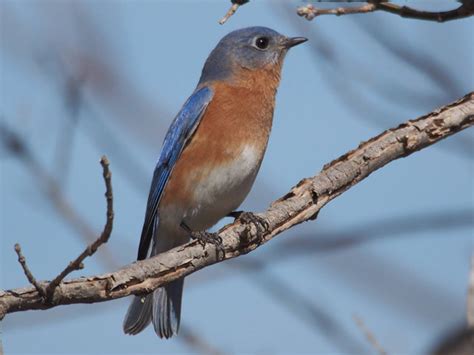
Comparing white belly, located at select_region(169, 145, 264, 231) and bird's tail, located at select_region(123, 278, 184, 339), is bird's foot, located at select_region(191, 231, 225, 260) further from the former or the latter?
bird's tail, located at select_region(123, 278, 184, 339)

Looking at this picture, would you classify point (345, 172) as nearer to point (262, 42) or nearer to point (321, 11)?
point (321, 11)

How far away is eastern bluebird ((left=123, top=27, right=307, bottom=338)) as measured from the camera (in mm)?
5996

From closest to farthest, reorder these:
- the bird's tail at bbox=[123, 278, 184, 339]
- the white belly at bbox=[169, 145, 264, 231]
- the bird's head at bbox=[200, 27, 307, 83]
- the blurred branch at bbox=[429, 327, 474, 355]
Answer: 1. the blurred branch at bbox=[429, 327, 474, 355]
2. the white belly at bbox=[169, 145, 264, 231]
3. the bird's tail at bbox=[123, 278, 184, 339]
4. the bird's head at bbox=[200, 27, 307, 83]

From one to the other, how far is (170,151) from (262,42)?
4.98 feet

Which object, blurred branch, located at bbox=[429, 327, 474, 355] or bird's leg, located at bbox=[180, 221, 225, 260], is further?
bird's leg, located at bbox=[180, 221, 225, 260]

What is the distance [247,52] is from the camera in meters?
7.06

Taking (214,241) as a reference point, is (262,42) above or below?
above

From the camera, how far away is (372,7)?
14.7 feet

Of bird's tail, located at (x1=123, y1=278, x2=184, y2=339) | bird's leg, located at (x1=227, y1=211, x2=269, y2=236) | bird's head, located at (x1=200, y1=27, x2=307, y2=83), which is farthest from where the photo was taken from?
bird's head, located at (x1=200, y1=27, x2=307, y2=83)

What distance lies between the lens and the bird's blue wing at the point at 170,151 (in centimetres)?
620

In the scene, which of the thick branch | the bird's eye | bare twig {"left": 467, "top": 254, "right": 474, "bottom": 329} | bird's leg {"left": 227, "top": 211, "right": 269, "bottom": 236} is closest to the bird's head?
the bird's eye

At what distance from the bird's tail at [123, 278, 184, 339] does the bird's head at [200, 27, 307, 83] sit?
1.88m

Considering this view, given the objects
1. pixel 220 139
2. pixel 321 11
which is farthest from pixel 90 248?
pixel 220 139

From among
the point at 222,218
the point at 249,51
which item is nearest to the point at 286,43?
the point at 249,51
